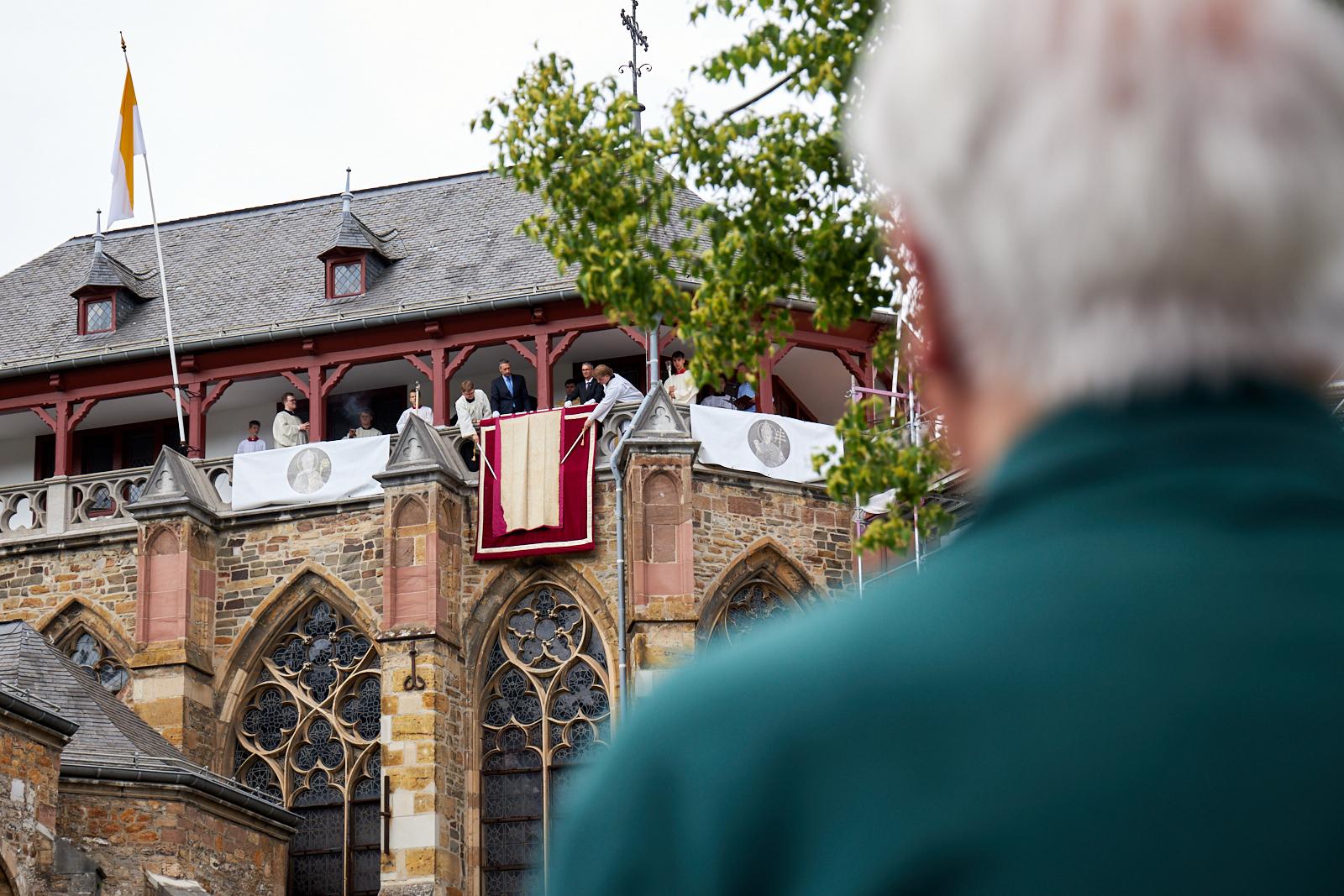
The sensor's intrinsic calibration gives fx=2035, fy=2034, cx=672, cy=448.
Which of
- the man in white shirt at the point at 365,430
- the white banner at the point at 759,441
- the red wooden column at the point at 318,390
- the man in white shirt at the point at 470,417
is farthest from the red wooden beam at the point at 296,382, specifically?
the white banner at the point at 759,441

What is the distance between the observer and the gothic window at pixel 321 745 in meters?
22.7

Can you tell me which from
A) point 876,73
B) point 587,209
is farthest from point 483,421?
point 876,73

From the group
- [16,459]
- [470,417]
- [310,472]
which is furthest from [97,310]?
[470,417]

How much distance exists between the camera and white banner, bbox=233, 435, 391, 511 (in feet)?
78.0

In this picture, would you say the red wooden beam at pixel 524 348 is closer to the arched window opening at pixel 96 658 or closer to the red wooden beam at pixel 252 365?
the red wooden beam at pixel 252 365

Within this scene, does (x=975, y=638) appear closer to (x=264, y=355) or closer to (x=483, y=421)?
(x=483, y=421)

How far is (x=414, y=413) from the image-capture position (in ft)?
75.9

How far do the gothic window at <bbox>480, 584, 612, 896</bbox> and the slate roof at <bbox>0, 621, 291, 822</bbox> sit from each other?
260 cm

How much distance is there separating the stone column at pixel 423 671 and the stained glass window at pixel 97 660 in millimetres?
3822

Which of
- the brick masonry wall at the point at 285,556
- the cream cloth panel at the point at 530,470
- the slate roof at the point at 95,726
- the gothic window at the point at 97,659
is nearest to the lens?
the slate roof at the point at 95,726

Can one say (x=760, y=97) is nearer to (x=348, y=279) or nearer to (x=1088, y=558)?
(x=1088, y=558)

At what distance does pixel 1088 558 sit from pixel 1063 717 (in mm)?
103

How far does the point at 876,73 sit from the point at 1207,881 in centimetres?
56

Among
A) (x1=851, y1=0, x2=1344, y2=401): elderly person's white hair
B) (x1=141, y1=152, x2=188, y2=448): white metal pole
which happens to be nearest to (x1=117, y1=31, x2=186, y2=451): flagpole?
(x1=141, y1=152, x2=188, y2=448): white metal pole
